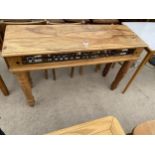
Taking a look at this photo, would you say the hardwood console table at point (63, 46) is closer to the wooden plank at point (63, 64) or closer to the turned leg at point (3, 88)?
the wooden plank at point (63, 64)

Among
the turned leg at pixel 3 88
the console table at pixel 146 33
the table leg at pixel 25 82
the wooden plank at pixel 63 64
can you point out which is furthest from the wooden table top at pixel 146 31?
the turned leg at pixel 3 88

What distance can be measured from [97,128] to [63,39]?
67 cm

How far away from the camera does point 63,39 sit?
117 cm

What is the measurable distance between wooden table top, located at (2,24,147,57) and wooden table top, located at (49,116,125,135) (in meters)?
0.50

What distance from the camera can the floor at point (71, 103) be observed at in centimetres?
143

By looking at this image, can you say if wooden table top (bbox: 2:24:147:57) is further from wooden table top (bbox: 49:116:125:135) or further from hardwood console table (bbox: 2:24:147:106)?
wooden table top (bbox: 49:116:125:135)

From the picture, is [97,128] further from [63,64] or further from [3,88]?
[3,88]

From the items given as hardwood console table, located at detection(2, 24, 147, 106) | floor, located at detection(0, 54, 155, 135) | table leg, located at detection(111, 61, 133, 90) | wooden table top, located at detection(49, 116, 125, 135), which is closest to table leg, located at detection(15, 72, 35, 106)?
hardwood console table, located at detection(2, 24, 147, 106)

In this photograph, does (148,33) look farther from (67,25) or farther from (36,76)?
(36,76)

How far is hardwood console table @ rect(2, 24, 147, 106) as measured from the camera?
1.05 metres

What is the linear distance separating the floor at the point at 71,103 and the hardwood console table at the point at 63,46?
10.7 inches

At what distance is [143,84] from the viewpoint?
1909mm
